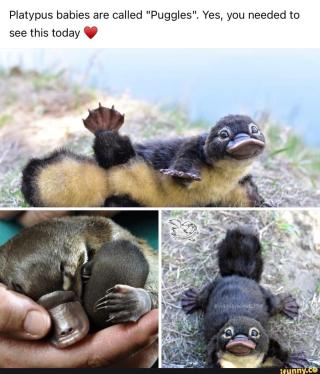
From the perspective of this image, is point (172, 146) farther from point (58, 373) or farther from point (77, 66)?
point (58, 373)

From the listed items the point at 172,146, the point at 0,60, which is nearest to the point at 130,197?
the point at 172,146

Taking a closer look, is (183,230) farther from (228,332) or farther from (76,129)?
(76,129)

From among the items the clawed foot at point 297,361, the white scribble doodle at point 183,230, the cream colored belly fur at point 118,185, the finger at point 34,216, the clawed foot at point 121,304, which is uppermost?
the cream colored belly fur at point 118,185

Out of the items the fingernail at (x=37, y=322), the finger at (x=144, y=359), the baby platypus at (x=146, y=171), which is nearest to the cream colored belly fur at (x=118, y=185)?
the baby platypus at (x=146, y=171)

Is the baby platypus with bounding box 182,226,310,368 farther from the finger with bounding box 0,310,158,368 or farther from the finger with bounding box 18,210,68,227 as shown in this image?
the finger with bounding box 18,210,68,227

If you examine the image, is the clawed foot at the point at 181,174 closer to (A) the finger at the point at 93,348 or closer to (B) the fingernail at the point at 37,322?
(A) the finger at the point at 93,348

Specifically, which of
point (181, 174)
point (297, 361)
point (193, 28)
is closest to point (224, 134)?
point (181, 174)

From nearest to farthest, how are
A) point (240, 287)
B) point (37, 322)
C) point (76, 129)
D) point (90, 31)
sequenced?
point (37, 322), point (240, 287), point (90, 31), point (76, 129)

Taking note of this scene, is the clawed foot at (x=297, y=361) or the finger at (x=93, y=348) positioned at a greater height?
the finger at (x=93, y=348)
